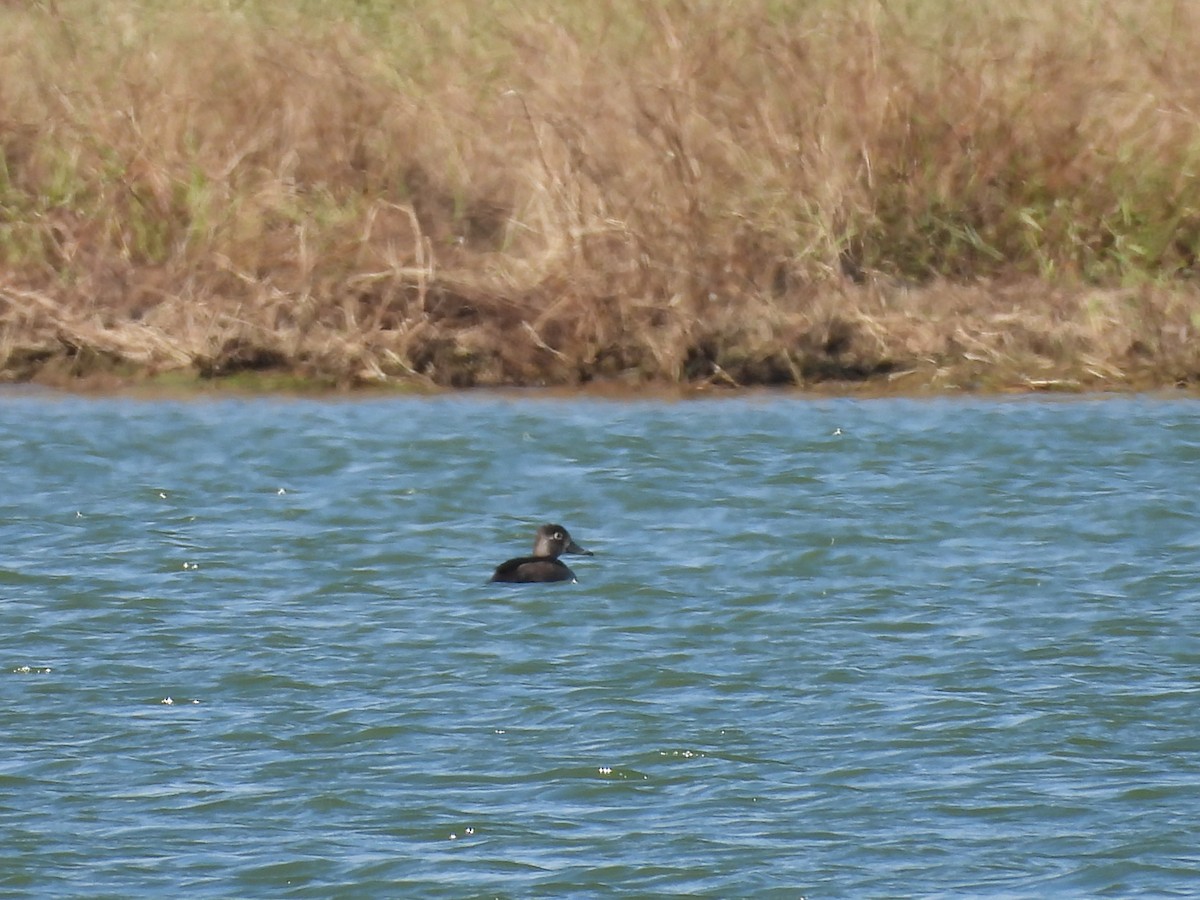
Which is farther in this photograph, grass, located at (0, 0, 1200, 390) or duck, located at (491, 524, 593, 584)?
grass, located at (0, 0, 1200, 390)

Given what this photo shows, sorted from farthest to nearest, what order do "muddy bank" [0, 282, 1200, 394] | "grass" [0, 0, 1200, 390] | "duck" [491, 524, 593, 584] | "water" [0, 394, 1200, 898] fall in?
"grass" [0, 0, 1200, 390]
"muddy bank" [0, 282, 1200, 394]
"duck" [491, 524, 593, 584]
"water" [0, 394, 1200, 898]

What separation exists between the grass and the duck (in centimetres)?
425

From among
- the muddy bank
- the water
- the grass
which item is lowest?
the water

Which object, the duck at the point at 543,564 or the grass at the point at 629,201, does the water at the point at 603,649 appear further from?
the grass at the point at 629,201

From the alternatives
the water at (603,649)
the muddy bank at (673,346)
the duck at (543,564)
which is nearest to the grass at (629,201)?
the muddy bank at (673,346)

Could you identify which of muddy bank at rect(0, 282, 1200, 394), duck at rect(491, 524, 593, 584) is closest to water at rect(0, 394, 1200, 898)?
duck at rect(491, 524, 593, 584)

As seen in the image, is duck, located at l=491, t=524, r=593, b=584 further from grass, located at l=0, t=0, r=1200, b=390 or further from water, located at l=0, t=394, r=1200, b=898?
grass, located at l=0, t=0, r=1200, b=390

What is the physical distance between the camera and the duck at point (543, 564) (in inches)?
412

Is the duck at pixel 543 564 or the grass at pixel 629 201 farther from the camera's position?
the grass at pixel 629 201

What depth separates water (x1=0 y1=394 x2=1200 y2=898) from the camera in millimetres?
6910

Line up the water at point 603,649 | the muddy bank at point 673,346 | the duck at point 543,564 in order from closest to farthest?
the water at point 603,649 → the duck at point 543,564 → the muddy bank at point 673,346

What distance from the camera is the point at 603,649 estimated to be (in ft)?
30.9

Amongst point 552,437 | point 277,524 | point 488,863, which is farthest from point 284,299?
point 488,863

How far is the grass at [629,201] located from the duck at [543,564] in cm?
425
